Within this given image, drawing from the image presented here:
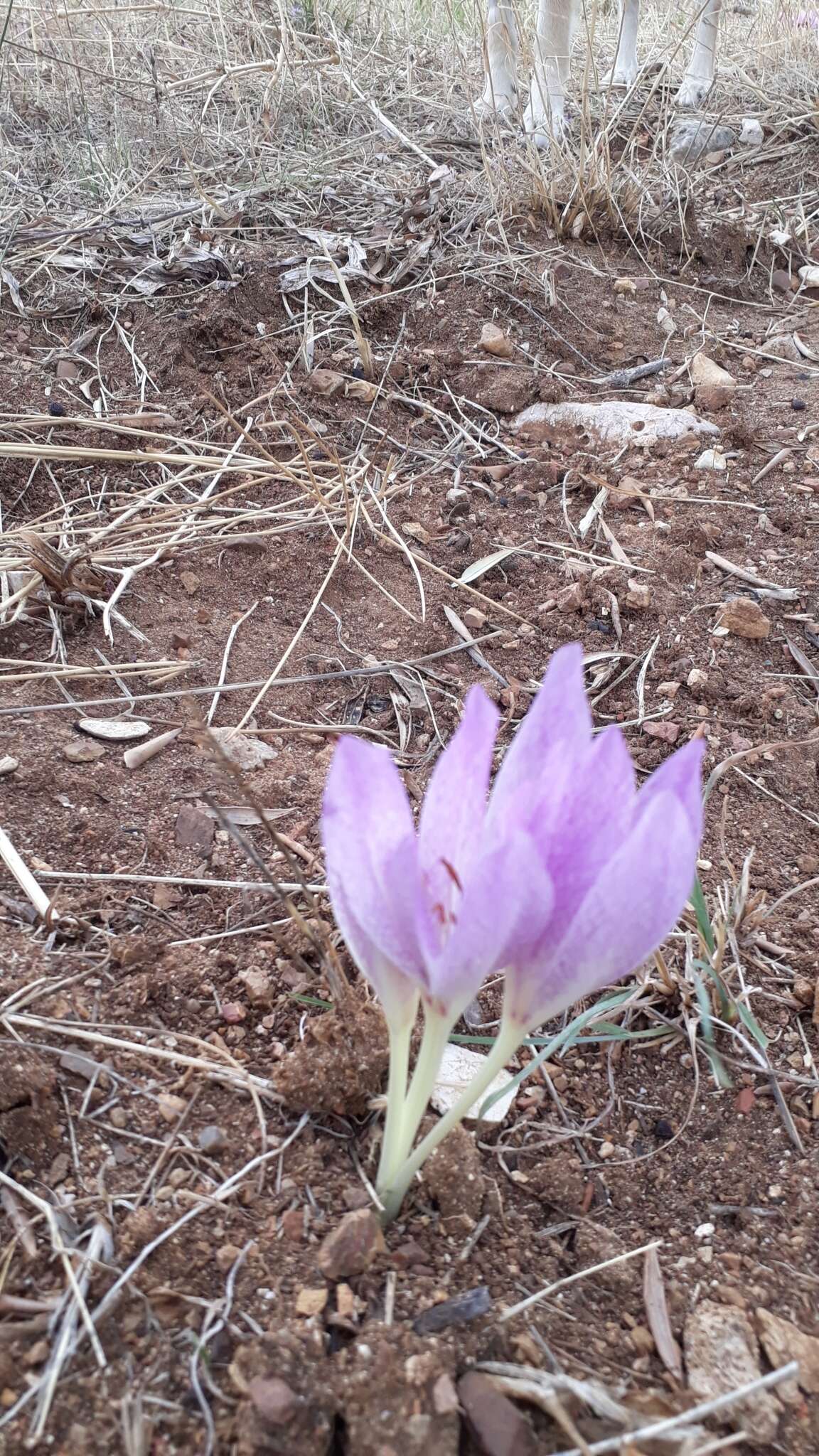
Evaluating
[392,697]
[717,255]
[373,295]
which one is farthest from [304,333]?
[717,255]

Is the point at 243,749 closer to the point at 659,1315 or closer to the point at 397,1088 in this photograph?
the point at 397,1088

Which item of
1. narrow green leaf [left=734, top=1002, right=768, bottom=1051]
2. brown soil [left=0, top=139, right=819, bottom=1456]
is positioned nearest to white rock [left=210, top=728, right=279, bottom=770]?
brown soil [left=0, top=139, right=819, bottom=1456]

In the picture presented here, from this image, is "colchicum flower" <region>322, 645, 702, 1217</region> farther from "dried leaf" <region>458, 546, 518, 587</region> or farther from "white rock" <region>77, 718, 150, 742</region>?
"dried leaf" <region>458, 546, 518, 587</region>

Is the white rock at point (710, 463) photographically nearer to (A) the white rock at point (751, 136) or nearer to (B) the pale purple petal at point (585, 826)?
(B) the pale purple petal at point (585, 826)

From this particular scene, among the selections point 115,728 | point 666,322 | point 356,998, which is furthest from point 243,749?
point 666,322

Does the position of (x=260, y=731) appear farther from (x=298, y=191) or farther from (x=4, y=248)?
(x=298, y=191)

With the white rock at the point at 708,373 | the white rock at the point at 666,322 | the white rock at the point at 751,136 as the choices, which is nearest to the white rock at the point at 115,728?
the white rock at the point at 708,373

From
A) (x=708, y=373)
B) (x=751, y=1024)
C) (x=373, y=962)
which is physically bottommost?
(x=751, y=1024)
